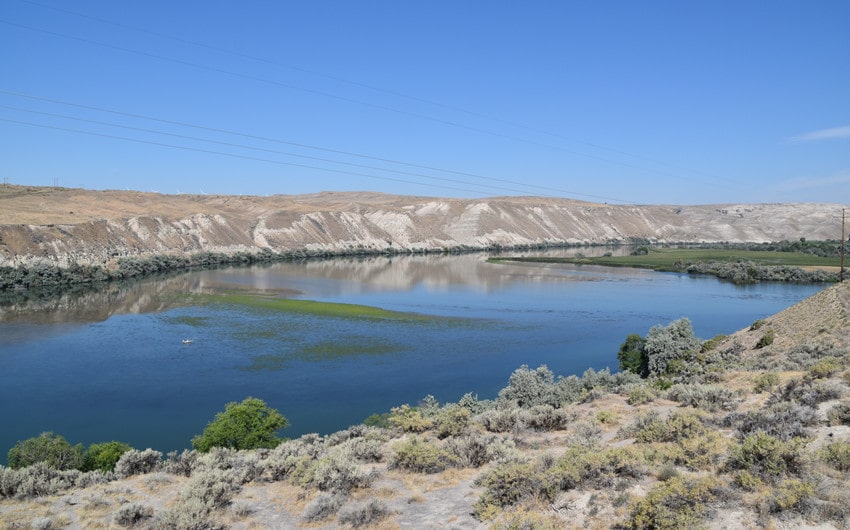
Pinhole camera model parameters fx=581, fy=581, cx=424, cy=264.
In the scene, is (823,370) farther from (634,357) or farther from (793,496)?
(634,357)

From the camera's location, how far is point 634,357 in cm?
2673

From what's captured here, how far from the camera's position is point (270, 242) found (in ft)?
317

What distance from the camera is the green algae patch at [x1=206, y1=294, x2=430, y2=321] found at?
42.2 meters

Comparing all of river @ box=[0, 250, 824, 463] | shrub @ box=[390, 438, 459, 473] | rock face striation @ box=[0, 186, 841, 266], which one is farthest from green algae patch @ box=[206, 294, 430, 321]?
shrub @ box=[390, 438, 459, 473]

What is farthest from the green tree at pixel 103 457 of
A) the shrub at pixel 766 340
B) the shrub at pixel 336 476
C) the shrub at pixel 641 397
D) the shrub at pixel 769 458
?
the shrub at pixel 766 340

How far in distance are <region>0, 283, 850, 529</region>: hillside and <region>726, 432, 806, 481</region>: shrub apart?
2 cm

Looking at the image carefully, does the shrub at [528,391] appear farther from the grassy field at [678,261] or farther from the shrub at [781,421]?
the grassy field at [678,261]

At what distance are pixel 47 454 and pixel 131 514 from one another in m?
7.71

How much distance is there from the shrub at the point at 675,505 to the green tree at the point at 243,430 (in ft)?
39.3

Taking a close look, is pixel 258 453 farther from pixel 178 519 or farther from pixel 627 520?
pixel 627 520

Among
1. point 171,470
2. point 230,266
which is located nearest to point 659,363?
point 171,470

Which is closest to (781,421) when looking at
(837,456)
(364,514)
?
(837,456)

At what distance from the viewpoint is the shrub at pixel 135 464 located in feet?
41.0

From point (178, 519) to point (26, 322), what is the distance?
3822 centimetres
